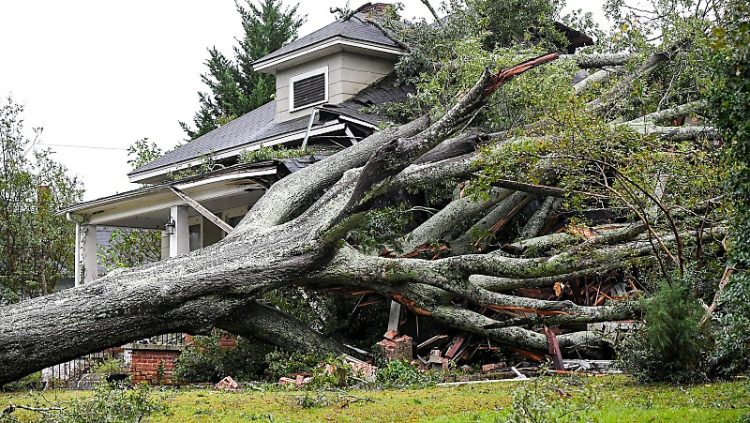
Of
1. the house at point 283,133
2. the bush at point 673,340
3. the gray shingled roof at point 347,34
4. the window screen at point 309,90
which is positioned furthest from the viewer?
the window screen at point 309,90

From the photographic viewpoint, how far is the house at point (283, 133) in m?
16.4

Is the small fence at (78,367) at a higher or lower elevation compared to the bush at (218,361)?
lower

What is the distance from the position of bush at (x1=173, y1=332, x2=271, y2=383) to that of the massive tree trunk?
767mm

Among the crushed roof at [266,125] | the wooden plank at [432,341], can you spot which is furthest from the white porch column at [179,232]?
the wooden plank at [432,341]

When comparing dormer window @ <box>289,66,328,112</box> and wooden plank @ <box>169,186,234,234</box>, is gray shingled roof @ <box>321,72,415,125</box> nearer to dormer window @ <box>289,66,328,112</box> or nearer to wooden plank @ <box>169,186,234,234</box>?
dormer window @ <box>289,66,328,112</box>

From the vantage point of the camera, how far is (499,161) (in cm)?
1096

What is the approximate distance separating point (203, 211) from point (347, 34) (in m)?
4.83

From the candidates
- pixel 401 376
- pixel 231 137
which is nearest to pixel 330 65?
pixel 231 137

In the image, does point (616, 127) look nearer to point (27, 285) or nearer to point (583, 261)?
point (583, 261)

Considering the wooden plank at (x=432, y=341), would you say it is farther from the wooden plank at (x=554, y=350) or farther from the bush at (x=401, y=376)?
the wooden plank at (x=554, y=350)

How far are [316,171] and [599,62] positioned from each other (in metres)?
5.64

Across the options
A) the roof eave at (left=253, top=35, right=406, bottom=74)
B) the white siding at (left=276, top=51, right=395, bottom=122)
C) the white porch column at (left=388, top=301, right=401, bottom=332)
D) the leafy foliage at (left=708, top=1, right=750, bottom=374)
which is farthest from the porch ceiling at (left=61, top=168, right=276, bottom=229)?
the leafy foliage at (left=708, top=1, right=750, bottom=374)

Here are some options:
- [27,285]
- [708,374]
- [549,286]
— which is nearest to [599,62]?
[549,286]

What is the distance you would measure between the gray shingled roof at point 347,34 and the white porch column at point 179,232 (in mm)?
3723
